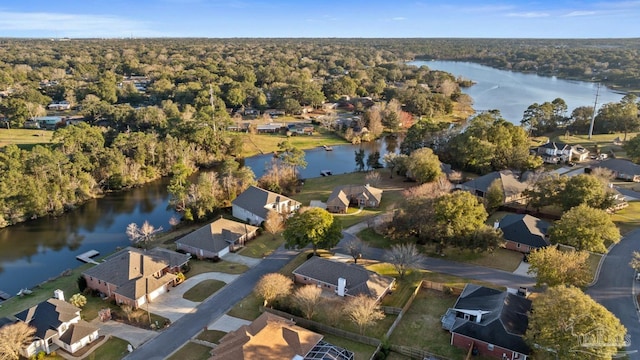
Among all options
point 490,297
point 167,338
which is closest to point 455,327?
point 490,297

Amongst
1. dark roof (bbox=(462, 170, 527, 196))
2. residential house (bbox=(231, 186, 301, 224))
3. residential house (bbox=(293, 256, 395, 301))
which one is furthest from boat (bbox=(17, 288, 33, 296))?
dark roof (bbox=(462, 170, 527, 196))

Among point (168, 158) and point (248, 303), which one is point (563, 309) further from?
point (168, 158)

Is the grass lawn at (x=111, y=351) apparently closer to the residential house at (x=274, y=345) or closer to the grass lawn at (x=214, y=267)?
the residential house at (x=274, y=345)

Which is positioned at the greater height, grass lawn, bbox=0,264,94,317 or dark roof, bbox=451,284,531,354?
dark roof, bbox=451,284,531,354

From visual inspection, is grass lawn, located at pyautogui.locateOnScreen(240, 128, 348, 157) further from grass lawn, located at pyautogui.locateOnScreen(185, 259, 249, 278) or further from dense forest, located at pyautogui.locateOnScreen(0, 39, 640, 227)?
grass lawn, located at pyautogui.locateOnScreen(185, 259, 249, 278)

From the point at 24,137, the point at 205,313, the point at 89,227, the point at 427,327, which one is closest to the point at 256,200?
the point at 205,313
